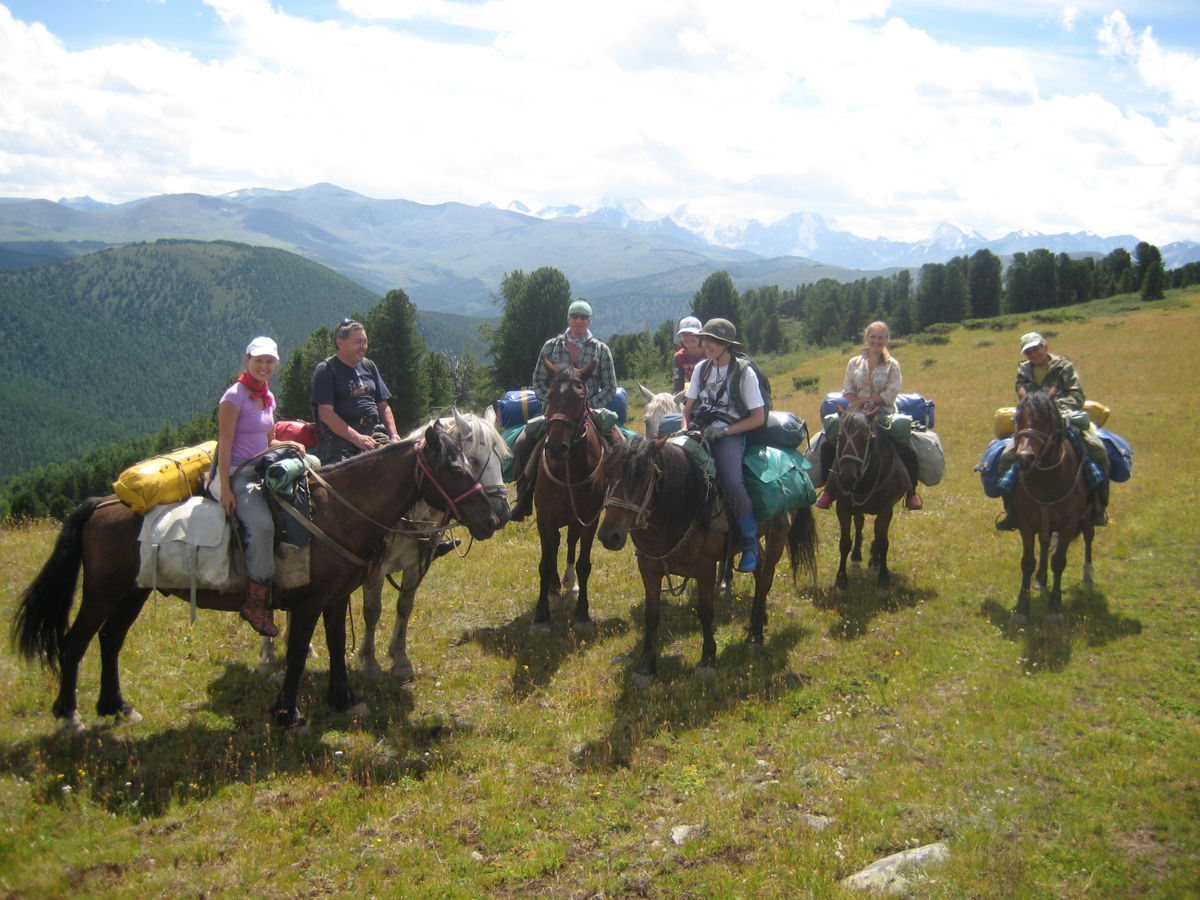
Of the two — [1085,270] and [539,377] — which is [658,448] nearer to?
[539,377]

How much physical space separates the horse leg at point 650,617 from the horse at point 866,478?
13.5 ft

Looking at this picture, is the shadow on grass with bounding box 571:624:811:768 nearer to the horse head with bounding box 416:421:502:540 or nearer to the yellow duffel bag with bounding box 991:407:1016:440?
the horse head with bounding box 416:421:502:540

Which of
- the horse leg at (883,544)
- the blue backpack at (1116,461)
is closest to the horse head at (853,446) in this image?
the horse leg at (883,544)

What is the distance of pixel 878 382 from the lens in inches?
460

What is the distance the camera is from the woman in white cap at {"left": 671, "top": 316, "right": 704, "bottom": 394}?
11.6m

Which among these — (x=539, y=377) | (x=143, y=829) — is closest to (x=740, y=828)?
(x=143, y=829)

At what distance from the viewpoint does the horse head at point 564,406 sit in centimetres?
860

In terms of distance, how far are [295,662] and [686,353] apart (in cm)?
813

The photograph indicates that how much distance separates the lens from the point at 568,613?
34.9 ft

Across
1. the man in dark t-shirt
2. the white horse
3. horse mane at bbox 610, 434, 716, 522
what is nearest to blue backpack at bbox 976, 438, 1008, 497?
horse mane at bbox 610, 434, 716, 522

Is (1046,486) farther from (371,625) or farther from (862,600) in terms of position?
(371,625)

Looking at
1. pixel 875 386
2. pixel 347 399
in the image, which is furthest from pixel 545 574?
pixel 875 386

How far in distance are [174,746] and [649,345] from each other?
7603 centimetres

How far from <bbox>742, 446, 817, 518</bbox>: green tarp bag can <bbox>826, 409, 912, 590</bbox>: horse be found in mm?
1833
